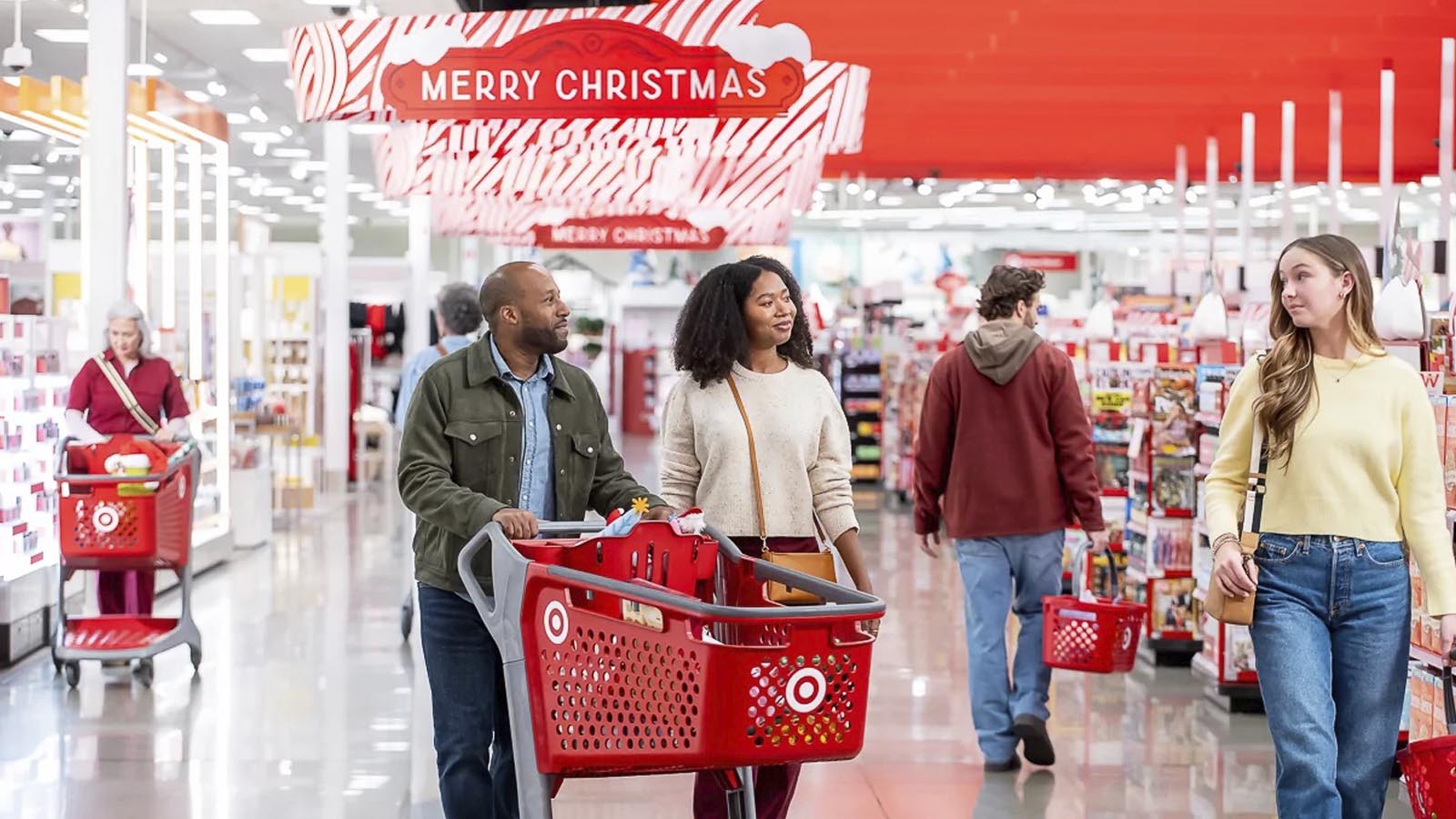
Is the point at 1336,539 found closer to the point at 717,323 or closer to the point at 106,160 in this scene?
the point at 717,323

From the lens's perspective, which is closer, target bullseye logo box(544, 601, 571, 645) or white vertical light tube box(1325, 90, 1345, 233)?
target bullseye logo box(544, 601, 571, 645)

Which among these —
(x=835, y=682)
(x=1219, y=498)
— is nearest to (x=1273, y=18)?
(x=1219, y=498)

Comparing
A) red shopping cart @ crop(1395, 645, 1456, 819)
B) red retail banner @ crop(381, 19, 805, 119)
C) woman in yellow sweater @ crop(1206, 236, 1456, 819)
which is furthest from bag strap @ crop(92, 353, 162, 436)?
red shopping cart @ crop(1395, 645, 1456, 819)

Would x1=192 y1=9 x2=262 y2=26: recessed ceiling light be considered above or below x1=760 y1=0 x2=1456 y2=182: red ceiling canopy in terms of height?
above

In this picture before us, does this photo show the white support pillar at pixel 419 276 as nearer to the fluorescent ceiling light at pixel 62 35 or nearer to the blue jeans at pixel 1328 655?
the fluorescent ceiling light at pixel 62 35

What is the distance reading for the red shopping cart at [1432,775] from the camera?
3.11m

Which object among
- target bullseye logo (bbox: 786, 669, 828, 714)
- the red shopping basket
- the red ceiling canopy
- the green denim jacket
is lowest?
the red shopping basket

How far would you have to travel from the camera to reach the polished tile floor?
17.1ft

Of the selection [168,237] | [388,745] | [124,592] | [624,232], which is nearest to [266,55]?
[624,232]

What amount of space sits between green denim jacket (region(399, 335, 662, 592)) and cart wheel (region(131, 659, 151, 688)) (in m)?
3.77

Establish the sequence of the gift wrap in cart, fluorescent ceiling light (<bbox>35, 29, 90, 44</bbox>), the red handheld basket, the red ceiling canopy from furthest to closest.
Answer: fluorescent ceiling light (<bbox>35, 29, 90, 44</bbox>)
the red ceiling canopy
the red handheld basket
the gift wrap in cart

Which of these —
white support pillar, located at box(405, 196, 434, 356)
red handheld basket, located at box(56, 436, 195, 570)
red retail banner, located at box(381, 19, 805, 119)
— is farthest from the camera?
white support pillar, located at box(405, 196, 434, 356)

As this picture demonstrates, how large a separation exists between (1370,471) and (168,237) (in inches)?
384

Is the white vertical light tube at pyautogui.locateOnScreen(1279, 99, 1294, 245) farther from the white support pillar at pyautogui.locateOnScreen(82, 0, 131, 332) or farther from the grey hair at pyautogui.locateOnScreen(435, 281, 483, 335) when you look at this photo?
the white support pillar at pyautogui.locateOnScreen(82, 0, 131, 332)
